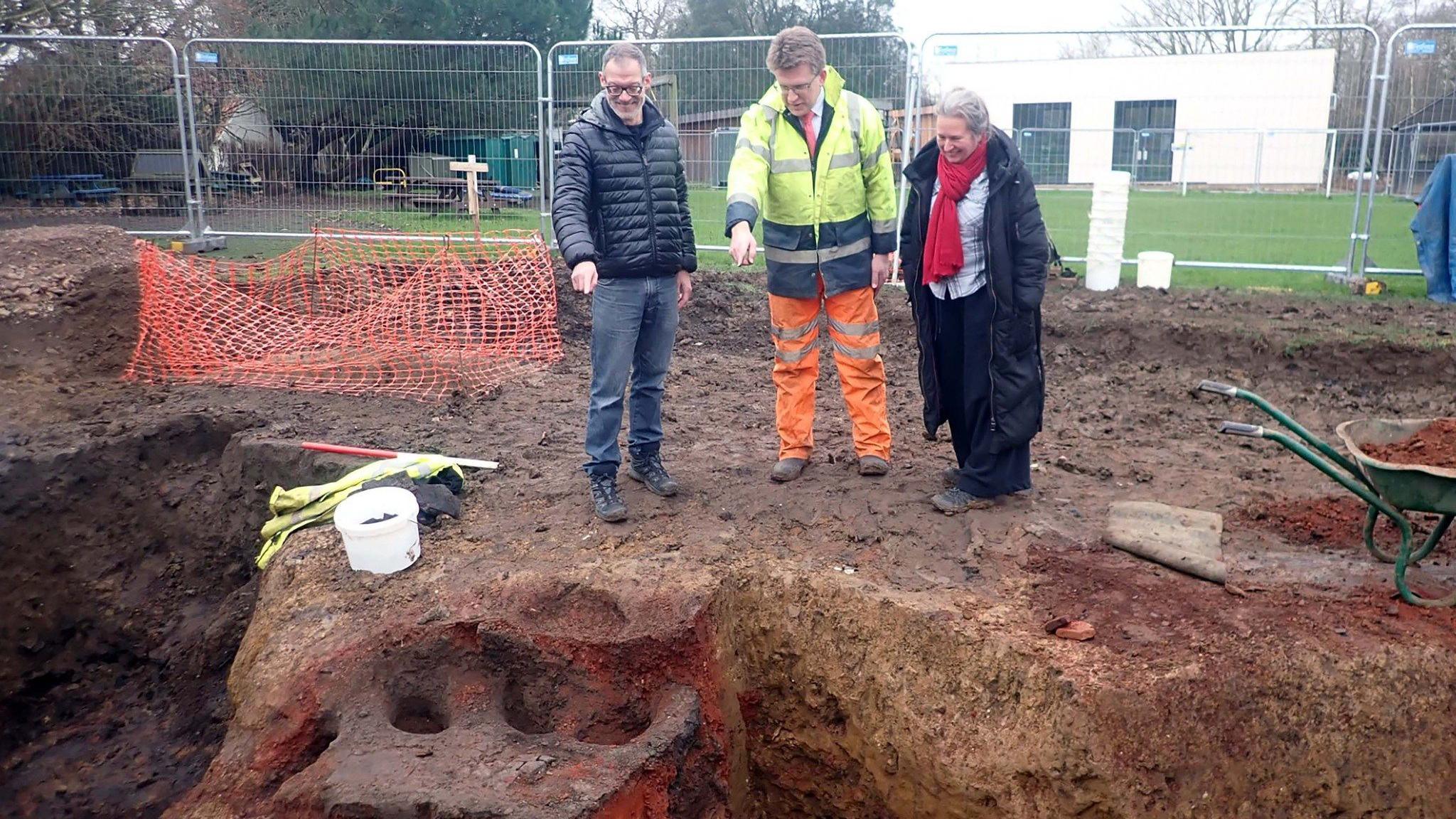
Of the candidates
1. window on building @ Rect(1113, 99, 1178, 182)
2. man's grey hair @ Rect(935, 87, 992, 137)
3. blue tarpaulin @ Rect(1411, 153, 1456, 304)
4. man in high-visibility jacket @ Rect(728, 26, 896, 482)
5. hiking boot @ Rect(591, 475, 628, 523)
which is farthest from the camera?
window on building @ Rect(1113, 99, 1178, 182)

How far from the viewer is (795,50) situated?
4465 mm

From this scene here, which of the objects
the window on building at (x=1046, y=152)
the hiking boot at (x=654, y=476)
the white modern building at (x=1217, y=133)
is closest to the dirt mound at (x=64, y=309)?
the hiking boot at (x=654, y=476)

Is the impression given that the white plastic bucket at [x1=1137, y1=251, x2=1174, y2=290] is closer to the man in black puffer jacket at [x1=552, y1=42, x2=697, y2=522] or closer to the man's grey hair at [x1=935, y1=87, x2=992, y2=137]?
the man's grey hair at [x1=935, y1=87, x2=992, y2=137]

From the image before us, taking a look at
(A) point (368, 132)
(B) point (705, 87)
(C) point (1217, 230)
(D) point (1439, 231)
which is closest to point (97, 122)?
(A) point (368, 132)

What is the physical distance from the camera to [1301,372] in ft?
25.1

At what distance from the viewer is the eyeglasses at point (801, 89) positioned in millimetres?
4539

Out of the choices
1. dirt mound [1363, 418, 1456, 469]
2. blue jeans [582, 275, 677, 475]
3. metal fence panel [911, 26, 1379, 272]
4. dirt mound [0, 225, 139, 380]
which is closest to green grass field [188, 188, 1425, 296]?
metal fence panel [911, 26, 1379, 272]

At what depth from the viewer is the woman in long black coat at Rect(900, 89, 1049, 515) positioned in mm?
4285

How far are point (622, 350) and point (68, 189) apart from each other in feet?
31.8

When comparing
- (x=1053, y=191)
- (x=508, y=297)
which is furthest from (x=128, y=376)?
(x=1053, y=191)

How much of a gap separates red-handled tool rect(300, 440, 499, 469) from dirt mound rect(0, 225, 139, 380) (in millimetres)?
3044

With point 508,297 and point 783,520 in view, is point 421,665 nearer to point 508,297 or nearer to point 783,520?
point 783,520

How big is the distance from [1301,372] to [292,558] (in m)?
7.08

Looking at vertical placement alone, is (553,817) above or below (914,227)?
below
